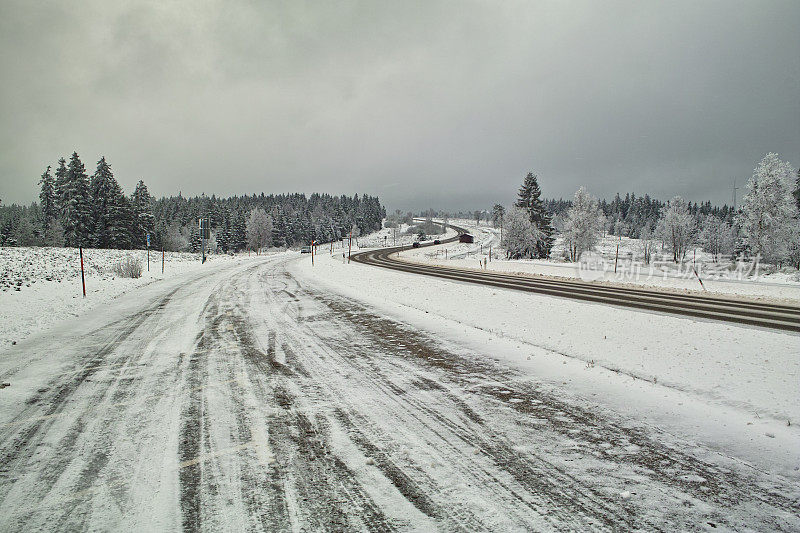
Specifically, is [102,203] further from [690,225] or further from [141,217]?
[690,225]

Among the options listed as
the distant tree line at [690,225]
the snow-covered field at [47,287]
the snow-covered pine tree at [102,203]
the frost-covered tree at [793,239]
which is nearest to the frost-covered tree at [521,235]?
the distant tree line at [690,225]

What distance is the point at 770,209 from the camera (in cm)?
3278

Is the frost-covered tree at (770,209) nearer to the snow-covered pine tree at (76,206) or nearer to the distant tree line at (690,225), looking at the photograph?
the distant tree line at (690,225)

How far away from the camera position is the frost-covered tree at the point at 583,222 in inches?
1961

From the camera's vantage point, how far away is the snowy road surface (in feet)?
8.13

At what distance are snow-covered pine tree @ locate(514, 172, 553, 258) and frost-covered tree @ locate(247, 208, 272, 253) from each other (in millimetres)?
55417

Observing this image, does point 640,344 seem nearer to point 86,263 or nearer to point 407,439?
point 407,439

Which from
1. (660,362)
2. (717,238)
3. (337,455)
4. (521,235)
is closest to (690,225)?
(521,235)

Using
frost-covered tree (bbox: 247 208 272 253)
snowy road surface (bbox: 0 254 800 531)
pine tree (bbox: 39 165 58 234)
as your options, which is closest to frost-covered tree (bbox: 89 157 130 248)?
pine tree (bbox: 39 165 58 234)

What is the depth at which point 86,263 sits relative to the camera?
2194cm

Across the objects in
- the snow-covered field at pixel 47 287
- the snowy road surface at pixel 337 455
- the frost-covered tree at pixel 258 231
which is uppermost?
the frost-covered tree at pixel 258 231

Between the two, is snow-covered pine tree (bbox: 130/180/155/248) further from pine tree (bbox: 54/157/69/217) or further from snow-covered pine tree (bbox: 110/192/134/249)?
pine tree (bbox: 54/157/69/217)

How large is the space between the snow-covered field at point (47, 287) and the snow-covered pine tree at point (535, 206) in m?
46.8

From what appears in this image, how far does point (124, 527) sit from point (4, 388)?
388cm
